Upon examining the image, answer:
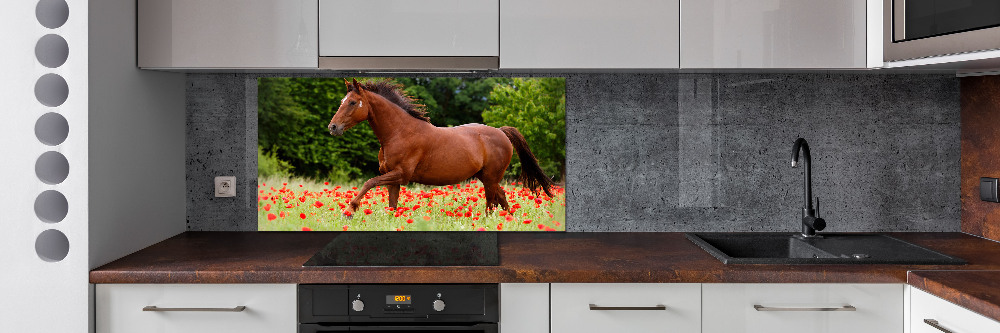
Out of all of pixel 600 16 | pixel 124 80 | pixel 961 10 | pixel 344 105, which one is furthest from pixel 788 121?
pixel 124 80

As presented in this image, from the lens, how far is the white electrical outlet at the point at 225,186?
2.39 m

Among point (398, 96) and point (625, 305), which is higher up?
point (398, 96)

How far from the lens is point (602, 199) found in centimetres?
240

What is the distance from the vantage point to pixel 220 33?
2.00 m

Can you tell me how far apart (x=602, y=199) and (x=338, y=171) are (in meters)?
0.92

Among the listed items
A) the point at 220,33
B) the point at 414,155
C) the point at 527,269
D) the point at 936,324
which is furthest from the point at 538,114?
the point at 936,324

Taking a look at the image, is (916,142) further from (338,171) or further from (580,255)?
(338,171)

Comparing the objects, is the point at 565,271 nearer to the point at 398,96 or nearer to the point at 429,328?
the point at 429,328

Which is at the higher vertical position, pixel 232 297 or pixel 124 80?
pixel 124 80

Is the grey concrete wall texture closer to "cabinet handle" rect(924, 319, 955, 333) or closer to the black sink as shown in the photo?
the black sink

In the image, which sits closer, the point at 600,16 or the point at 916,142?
the point at 600,16
